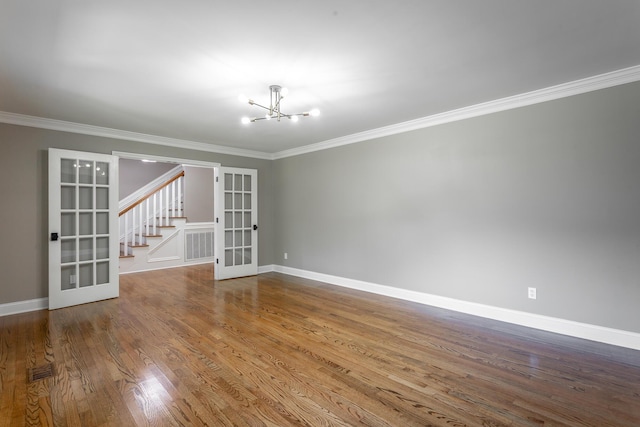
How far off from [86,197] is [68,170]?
16.6 inches

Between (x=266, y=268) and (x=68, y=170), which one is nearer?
(x=68, y=170)

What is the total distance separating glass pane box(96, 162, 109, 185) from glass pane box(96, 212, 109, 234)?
18.7 inches

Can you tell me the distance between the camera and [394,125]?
14.4 feet

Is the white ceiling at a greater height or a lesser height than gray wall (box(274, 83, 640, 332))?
greater

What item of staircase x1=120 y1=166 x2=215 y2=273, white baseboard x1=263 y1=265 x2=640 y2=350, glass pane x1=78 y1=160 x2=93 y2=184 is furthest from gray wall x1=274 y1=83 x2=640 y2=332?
staircase x1=120 y1=166 x2=215 y2=273

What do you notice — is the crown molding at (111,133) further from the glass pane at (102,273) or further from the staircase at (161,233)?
the staircase at (161,233)

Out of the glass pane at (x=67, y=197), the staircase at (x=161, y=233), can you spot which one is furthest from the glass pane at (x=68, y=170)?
the staircase at (x=161, y=233)

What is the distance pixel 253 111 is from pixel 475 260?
10.9 feet

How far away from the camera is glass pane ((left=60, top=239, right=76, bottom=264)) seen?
13.5ft

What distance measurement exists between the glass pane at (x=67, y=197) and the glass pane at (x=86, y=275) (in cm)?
87

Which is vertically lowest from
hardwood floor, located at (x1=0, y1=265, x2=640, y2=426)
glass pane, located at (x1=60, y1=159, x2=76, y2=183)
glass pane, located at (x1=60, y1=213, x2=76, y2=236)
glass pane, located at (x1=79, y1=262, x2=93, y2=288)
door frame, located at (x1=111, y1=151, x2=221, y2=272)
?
hardwood floor, located at (x1=0, y1=265, x2=640, y2=426)

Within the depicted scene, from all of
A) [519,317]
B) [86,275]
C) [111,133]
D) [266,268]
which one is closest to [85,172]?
[111,133]

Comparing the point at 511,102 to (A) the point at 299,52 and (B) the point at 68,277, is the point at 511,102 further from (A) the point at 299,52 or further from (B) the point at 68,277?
(B) the point at 68,277

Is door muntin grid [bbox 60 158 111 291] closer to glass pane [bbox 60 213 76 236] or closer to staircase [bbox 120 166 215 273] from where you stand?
glass pane [bbox 60 213 76 236]
